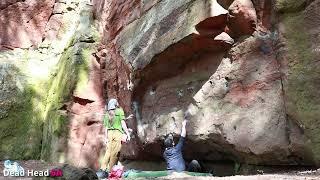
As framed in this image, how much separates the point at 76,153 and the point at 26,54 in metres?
5.67

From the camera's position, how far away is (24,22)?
1847 cm

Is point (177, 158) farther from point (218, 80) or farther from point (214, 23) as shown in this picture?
point (214, 23)

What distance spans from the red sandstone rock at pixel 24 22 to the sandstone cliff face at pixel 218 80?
267 inches

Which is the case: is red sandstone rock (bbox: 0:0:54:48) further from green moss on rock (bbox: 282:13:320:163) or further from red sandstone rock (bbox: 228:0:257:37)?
green moss on rock (bbox: 282:13:320:163)

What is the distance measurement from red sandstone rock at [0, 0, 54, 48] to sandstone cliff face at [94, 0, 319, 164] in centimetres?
677

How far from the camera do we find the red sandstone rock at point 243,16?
8.92 m

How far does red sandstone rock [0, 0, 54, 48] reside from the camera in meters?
18.1

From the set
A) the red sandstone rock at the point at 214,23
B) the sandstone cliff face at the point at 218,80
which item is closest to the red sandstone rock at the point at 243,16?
the sandstone cliff face at the point at 218,80

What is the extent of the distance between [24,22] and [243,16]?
12.2 metres

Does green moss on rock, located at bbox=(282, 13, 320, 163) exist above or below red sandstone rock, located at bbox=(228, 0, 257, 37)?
below

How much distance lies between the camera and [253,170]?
8703mm

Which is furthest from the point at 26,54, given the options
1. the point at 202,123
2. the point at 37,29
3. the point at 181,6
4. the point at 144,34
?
the point at 202,123

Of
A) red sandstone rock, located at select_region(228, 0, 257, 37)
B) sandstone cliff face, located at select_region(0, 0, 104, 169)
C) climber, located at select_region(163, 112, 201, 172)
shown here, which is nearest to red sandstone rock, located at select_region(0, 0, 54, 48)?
sandstone cliff face, located at select_region(0, 0, 104, 169)

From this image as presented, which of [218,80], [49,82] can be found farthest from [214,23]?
[49,82]
